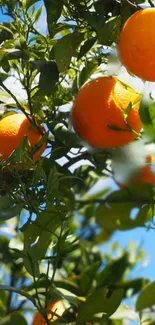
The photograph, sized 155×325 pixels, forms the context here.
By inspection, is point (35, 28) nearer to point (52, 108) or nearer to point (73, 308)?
point (52, 108)

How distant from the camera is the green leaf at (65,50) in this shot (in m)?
0.86

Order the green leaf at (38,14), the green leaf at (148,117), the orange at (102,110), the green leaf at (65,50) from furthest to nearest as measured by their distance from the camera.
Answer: the green leaf at (38,14)
the green leaf at (65,50)
the orange at (102,110)
the green leaf at (148,117)

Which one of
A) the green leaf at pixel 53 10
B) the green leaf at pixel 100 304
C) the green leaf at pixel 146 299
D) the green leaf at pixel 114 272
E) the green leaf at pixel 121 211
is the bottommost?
the green leaf at pixel 100 304

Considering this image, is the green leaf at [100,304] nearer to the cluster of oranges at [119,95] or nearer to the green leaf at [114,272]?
the green leaf at [114,272]

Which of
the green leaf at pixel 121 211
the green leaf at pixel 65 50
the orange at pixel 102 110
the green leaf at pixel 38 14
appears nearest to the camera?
the green leaf at pixel 121 211

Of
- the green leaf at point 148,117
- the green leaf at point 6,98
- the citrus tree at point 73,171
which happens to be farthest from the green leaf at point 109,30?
the green leaf at point 148,117

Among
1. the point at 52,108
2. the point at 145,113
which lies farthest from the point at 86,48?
the point at 145,113

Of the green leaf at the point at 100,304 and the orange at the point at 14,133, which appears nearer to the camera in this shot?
the green leaf at the point at 100,304

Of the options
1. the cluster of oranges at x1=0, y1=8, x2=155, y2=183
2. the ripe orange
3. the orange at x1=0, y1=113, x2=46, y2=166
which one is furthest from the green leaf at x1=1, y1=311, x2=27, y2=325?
the orange at x1=0, y1=113, x2=46, y2=166

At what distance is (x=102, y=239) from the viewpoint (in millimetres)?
211

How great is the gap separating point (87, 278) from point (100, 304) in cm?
4

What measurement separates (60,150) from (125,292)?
0.63m

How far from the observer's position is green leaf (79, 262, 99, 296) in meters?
0.26

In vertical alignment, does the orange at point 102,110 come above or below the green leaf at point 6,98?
below
